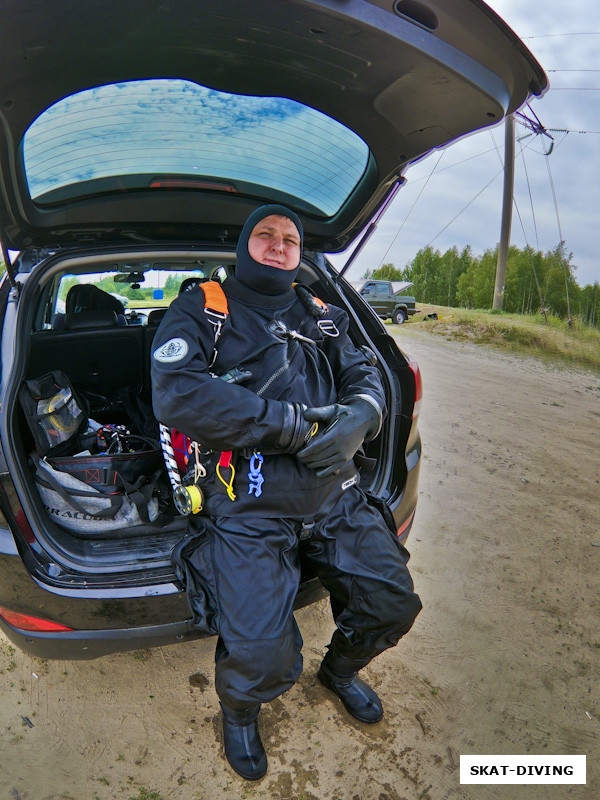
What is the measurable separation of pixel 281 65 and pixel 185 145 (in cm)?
53

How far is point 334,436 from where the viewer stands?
1633mm

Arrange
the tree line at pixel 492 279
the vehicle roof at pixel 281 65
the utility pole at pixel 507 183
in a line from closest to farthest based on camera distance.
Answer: the vehicle roof at pixel 281 65 → the utility pole at pixel 507 183 → the tree line at pixel 492 279

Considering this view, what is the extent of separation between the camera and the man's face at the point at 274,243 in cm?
184

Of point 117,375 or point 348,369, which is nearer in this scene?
point 348,369

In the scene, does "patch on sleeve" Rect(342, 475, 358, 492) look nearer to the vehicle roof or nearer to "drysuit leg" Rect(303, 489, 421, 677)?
"drysuit leg" Rect(303, 489, 421, 677)

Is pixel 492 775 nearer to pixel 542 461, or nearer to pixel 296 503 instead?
pixel 296 503

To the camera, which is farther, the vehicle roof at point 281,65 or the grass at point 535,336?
the grass at point 535,336

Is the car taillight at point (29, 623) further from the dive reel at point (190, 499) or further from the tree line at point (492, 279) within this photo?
the tree line at point (492, 279)

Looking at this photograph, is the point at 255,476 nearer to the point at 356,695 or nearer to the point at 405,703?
the point at 356,695

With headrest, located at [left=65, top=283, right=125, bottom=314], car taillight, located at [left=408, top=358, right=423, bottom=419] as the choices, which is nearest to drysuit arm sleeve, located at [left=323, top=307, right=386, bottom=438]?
car taillight, located at [left=408, top=358, right=423, bottom=419]

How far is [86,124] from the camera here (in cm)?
175

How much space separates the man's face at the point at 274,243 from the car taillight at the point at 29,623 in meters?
1.28

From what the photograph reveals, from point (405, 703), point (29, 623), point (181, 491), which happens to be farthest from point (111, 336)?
point (405, 703)

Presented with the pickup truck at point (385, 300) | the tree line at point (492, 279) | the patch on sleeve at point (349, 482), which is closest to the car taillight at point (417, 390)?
the patch on sleeve at point (349, 482)
